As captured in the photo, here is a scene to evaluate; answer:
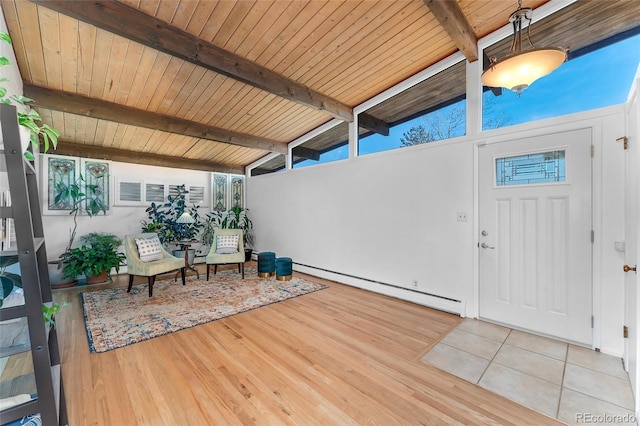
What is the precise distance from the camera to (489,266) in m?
2.99

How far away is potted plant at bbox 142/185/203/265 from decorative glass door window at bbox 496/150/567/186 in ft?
17.1

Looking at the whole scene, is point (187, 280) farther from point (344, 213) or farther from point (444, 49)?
point (444, 49)

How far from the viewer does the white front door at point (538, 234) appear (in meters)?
2.45

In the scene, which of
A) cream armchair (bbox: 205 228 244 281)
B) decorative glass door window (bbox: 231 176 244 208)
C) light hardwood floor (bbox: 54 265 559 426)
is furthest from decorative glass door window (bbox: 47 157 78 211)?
decorative glass door window (bbox: 231 176 244 208)

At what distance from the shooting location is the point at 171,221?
218 inches

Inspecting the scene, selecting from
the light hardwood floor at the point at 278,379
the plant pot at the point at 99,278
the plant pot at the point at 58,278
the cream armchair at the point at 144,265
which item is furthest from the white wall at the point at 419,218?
the plant pot at the point at 58,278

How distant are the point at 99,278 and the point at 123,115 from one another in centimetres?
298

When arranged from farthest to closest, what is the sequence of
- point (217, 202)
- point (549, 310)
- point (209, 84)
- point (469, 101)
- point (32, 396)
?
point (217, 202), point (209, 84), point (469, 101), point (549, 310), point (32, 396)

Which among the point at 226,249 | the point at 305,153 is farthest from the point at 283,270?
the point at 305,153

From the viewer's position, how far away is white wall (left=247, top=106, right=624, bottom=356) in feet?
7.61

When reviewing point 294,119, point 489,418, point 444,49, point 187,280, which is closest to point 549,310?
point 489,418

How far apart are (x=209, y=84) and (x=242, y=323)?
10.0 feet

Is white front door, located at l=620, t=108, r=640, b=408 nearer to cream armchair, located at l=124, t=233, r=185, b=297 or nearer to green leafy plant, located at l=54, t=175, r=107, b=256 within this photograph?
cream armchair, located at l=124, t=233, r=185, b=297

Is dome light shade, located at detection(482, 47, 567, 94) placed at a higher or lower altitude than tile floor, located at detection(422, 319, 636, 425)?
higher
